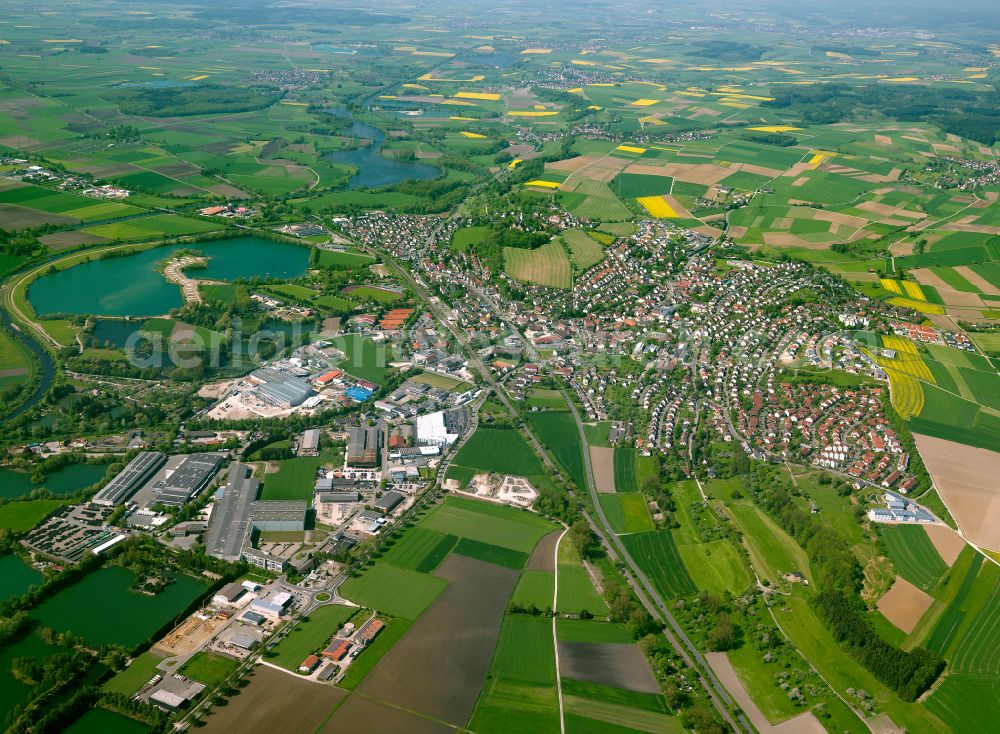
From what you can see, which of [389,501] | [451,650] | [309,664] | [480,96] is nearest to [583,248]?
[389,501]

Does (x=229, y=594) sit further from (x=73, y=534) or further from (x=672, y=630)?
(x=672, y=630)

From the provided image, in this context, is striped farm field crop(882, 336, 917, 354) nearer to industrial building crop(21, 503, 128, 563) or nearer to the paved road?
the paved road

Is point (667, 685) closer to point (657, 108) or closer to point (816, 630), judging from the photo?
point (816, 630)

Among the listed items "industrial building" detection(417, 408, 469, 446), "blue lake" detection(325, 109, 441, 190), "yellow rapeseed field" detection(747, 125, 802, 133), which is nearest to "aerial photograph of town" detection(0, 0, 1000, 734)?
"industrial building" detection(417, 408, 469, 446)

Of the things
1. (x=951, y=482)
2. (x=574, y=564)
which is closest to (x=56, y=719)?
(x=574, y=564)

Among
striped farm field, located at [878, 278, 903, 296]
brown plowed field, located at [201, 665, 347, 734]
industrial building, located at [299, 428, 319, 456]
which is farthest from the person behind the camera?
striped farm field, located at [878, 278, 903, 296]

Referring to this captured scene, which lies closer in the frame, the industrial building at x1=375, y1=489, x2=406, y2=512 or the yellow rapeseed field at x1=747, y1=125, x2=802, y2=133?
the industrial building at x1=375, y1=489, x2=406, y2=512
